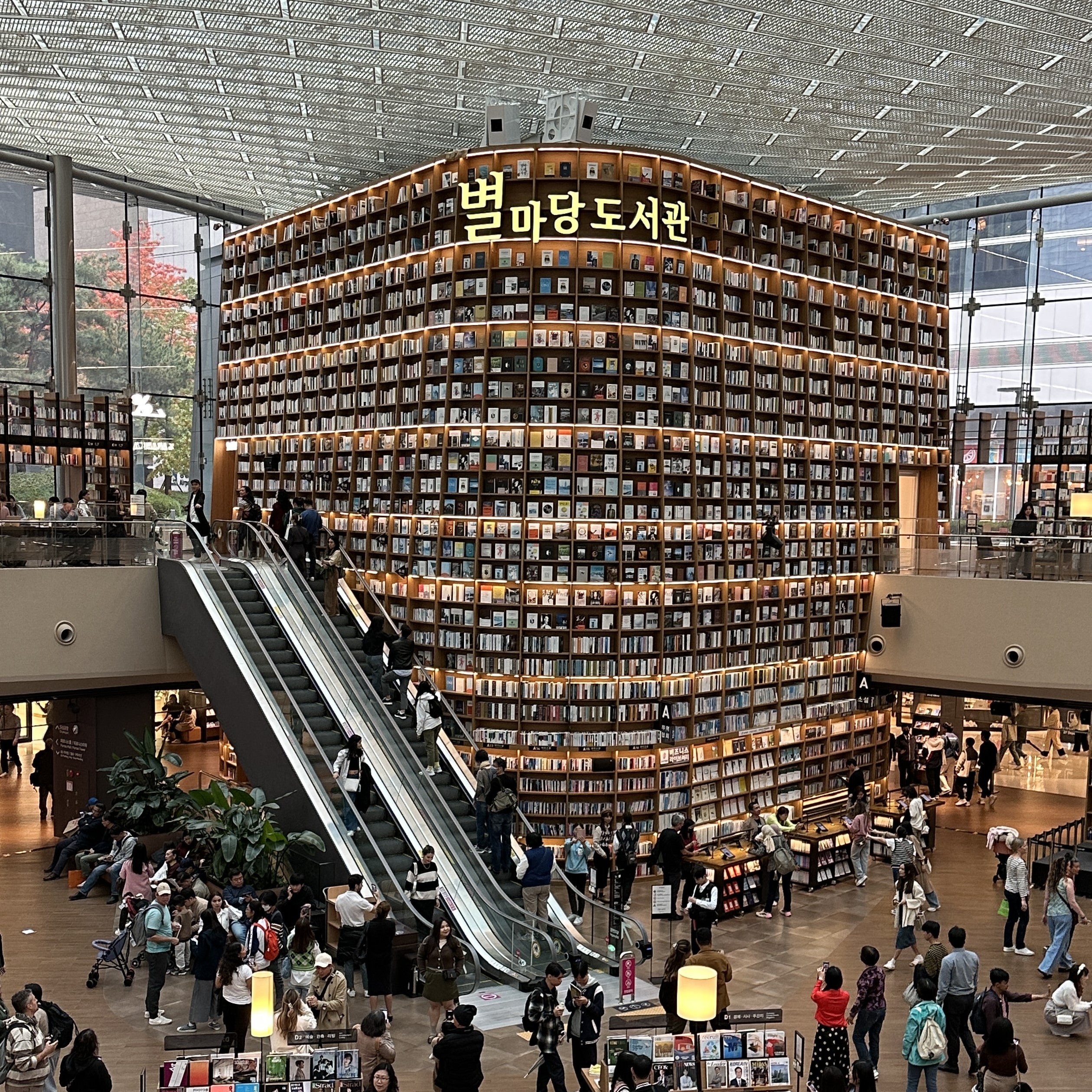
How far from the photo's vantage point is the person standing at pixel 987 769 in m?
18.8

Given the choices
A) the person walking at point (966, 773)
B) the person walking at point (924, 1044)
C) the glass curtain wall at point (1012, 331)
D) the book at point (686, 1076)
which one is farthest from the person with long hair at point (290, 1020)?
the glass curtain wall at point (1012, 331)

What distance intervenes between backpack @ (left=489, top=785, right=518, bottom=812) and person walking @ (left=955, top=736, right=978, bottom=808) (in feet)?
34.1

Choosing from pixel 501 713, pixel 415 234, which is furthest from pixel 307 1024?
pixel 415 234

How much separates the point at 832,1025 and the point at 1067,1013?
274 cm

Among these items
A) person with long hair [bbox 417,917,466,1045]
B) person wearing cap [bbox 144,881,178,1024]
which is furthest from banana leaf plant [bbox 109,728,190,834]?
person with long hair [bbox 417,917,466,1045]

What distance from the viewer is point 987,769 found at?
18.8 metres

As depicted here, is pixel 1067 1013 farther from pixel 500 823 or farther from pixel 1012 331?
pixel 1012 331

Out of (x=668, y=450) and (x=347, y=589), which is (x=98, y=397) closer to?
(x=347, y=589)

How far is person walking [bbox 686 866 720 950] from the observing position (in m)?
10.6

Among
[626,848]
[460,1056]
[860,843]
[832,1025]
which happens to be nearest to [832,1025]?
[832,1025]

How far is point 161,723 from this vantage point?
70.2ft

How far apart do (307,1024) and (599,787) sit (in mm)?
7039

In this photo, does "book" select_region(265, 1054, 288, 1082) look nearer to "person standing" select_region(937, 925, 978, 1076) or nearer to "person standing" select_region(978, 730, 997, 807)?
"person standing" select_region(937, 925, 978, 1076)

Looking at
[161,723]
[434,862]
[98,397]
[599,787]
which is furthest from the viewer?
[161,723]
